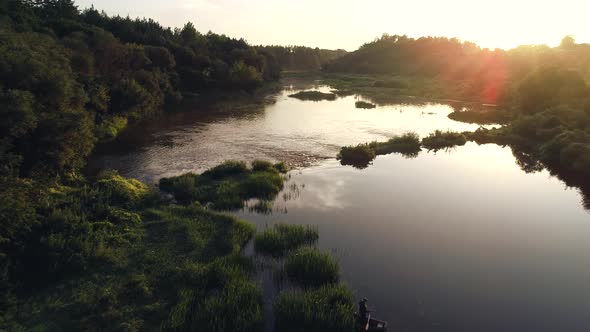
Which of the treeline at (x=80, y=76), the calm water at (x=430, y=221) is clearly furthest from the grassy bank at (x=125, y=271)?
the calm water at (x=430, y=221)

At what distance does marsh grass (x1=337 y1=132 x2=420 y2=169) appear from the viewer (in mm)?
48188

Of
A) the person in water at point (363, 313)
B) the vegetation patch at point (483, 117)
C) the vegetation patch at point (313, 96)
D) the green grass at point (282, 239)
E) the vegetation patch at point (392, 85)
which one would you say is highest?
the vegetation patch at point (392, 85)

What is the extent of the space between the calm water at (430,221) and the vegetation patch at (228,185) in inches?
67.2

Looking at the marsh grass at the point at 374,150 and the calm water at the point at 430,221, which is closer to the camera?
the calm water at the point at 430,221

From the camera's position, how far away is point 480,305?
19953mm

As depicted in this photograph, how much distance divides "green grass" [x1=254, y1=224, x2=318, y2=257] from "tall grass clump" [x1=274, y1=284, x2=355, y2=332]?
532 centimetres

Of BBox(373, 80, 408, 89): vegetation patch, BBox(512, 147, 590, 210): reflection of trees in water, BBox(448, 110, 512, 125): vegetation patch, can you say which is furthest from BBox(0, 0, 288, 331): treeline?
BBox(373, 80, 408, 89): vegetation patch

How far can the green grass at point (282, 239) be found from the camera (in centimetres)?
2377

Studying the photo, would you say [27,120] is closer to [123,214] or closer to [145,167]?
[123,214]

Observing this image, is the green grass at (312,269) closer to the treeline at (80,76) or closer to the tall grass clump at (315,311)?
the tall grass clump at (315,311)

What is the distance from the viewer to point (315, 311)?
673 inches

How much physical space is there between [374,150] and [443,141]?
1412cm

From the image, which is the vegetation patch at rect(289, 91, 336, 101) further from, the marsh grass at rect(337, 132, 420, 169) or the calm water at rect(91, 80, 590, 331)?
the marsh grass at rect(337, 132, 420, 169)

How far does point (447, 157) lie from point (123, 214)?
141ft
